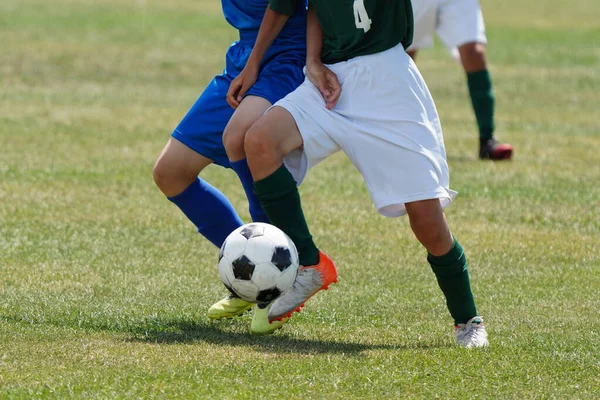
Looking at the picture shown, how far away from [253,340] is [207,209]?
0.84 metres

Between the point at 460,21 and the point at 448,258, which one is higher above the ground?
the point at 448,258

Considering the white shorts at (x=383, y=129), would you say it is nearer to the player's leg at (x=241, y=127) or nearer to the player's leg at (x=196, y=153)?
the player's leg at (x=241, y=127)

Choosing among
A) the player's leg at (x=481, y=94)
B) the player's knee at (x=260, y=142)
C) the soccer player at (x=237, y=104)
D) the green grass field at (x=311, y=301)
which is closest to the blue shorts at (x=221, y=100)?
the soccer player at (x=237, y=104)

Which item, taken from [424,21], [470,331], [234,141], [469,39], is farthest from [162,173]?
[469,39]

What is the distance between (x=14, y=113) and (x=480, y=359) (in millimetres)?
8682

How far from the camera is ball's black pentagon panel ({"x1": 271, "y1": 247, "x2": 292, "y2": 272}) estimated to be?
4.77m

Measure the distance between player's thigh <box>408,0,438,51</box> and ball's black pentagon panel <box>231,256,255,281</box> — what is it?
5.74 meters

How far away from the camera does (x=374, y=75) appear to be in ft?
15.9

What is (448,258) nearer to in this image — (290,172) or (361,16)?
(290,172)

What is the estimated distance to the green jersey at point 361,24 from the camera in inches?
191

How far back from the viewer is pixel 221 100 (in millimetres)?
5309

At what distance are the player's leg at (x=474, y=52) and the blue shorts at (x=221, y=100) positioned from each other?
17.2ft

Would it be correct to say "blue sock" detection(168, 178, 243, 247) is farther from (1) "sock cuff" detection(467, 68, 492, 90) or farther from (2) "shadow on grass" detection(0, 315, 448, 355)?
(1) "sock cuff" detection(467, 68, 492, 90)

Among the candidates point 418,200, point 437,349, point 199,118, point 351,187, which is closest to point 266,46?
point 199,118
